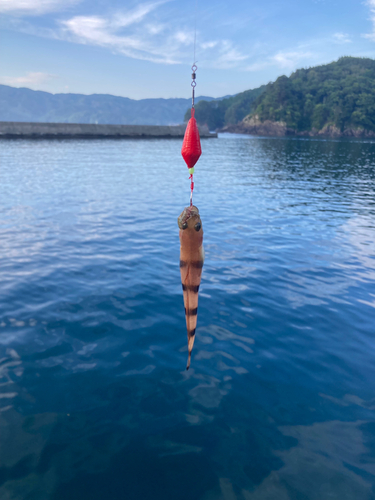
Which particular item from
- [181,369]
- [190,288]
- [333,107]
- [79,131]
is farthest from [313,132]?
[190,288]

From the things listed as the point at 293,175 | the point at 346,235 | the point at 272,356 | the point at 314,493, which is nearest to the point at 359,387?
the point at 272,356

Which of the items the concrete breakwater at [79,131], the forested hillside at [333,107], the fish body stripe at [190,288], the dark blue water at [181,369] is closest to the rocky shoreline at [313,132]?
the forested hillside at [333,107]

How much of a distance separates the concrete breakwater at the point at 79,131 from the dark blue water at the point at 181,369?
258 feet

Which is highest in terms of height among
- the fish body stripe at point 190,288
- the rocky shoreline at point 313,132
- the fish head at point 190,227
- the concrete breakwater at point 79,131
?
the rocky shoreline at point 313,132

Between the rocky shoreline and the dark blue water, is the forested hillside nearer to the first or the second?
the rocky shoreline

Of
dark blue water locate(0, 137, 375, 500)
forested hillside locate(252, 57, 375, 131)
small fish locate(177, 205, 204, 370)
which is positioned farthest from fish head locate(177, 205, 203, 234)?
forested hillside locate(252, 57, 375, 131)

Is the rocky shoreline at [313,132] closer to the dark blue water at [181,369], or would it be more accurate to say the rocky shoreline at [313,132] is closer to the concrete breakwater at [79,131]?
the concrete breakwater at [79,131]

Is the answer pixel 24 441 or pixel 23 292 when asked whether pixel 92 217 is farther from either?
pixel 24 441

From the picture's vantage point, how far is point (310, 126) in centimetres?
18912

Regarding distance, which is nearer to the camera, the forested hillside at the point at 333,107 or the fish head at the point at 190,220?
the fish head at the point at 190,220

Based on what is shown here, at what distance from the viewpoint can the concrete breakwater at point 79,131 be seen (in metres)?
79.5

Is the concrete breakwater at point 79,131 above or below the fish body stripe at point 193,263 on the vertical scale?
above

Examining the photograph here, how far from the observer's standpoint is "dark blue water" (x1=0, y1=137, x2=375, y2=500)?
442 cm

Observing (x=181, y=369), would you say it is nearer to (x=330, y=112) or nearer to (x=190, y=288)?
(x=190, y=288)
